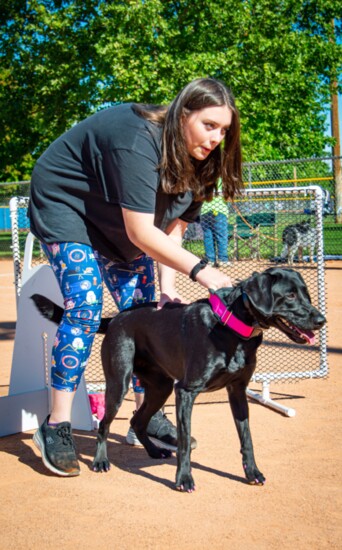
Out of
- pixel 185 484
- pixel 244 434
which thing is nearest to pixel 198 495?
pixel 185 484

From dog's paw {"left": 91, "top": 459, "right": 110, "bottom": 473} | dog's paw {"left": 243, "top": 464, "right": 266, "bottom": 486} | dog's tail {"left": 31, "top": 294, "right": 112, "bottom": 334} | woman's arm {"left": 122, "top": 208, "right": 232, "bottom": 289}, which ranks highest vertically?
woman's arm {"left": 122, "top": 208, "right": 232, "bottom": 289}

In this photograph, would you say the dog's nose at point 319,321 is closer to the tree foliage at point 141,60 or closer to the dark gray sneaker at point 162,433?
the dark gray sneaker at point 162,433

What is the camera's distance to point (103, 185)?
11.5ft

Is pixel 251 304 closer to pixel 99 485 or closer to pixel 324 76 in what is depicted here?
pixel 99 485

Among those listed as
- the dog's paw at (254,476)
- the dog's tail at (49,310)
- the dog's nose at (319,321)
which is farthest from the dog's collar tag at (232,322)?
the dog's tail at (49,310)

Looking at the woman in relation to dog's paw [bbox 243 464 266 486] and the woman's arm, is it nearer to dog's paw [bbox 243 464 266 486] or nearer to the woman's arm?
the woman's arm

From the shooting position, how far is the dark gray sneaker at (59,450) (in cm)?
370

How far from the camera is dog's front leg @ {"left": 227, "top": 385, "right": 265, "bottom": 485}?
3529 millimetres

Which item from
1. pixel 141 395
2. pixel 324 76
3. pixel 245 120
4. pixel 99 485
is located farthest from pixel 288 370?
pixel 324 76

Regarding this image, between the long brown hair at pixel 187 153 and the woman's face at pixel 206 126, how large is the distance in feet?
0.09

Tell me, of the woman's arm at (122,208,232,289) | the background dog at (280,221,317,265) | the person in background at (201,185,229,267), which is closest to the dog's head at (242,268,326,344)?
the woman's arm at (122,208,232,289)

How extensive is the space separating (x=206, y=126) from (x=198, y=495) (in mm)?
1800

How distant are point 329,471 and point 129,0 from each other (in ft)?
57.4

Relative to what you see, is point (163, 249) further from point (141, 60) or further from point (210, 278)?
point (141, 60)
